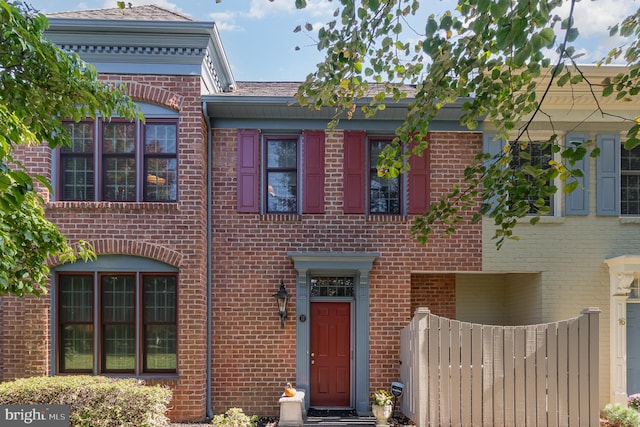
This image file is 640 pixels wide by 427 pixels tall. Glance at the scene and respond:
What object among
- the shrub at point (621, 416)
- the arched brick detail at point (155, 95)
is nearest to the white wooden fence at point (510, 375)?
the shrub at point (621, 416)

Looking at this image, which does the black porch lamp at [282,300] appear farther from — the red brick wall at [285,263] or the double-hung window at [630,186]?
the double-hung window at [630,186]

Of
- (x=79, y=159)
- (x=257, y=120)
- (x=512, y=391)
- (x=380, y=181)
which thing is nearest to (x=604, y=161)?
(x=380, y=181)

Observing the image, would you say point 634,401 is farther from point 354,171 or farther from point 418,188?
point 354,171

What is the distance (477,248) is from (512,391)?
125 inches

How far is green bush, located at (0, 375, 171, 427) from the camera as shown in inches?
314

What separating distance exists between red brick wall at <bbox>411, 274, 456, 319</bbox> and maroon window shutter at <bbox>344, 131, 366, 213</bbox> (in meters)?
2.36

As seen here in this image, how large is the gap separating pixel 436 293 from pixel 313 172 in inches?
150

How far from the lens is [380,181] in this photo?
10469 mm

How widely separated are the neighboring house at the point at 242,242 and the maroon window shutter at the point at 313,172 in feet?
0.09

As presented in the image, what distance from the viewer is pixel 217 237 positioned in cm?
1023

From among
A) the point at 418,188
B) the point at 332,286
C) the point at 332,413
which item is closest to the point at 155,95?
the point at 332,286

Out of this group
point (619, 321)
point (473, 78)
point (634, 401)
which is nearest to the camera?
point (473, 78)

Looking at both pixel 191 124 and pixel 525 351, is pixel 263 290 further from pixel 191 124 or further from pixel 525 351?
pixel 525 351

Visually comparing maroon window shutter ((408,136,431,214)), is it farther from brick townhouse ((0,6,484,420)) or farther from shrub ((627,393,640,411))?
shrub ((627,393,640,411))
